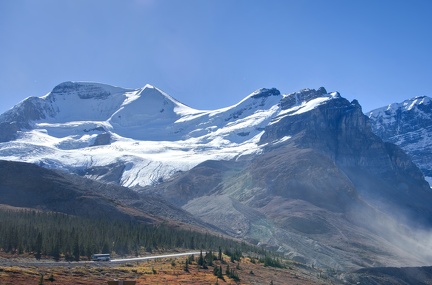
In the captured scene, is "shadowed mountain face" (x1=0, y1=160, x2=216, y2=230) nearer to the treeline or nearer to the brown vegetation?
the treeline

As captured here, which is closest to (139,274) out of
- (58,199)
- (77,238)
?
(77,238)

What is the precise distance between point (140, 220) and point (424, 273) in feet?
284

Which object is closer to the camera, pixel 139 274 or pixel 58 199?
pixel 139 274

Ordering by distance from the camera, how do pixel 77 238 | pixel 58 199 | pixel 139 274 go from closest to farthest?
pixel 139 274 < pixel 77 238 < pixel 58 199

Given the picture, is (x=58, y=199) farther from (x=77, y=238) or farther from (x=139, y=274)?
(x=139, y=274)

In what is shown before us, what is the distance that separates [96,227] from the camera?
430 ft

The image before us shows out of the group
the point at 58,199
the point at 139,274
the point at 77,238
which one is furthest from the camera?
the point at 58,199

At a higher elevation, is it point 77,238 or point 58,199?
point 58,199

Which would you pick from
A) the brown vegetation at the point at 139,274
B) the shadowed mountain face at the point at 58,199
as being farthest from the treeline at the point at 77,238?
the shadowed mountain face at the point at 58,199

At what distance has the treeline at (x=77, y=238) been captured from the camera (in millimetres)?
96625

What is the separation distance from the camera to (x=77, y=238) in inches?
4053

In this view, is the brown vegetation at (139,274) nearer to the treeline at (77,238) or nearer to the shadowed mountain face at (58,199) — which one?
the treeline at (77,238)

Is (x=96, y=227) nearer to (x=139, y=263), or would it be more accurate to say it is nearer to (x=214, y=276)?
(x=139, y=263)

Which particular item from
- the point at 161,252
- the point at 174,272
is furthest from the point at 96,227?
the point at 174,272
